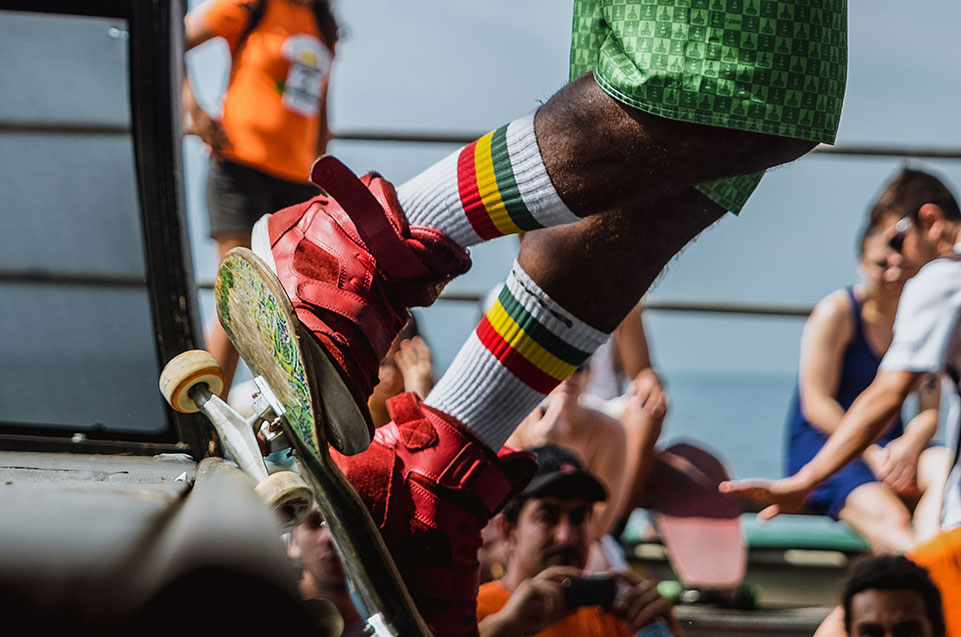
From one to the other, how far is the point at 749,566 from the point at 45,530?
2302 mm

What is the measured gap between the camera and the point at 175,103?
1.69 m

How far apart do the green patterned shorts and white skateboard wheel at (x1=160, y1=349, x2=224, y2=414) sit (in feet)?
1.47

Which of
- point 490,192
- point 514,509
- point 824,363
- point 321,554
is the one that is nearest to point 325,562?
point 321,554

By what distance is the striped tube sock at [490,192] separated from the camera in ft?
3.49

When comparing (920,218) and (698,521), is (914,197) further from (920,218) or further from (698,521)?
(698,521)

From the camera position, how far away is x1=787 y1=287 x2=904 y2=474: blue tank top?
246 cm

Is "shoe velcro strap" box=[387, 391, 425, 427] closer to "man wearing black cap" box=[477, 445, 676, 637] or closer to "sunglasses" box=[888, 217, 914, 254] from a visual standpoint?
"man wearing black cap" box=[477, 445, 676, 637]

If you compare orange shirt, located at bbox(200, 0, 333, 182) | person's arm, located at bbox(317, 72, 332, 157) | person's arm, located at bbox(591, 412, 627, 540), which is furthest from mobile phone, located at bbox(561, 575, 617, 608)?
person's arm, located at bbox(317, 72, 332, 157)

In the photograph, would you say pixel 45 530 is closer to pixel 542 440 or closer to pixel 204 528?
pixel 204 528

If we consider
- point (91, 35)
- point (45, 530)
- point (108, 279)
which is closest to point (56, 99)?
point (91, 35)

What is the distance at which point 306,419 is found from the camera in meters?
0.98

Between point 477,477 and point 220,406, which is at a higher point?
point 220,406

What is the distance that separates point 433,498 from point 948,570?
108 cm

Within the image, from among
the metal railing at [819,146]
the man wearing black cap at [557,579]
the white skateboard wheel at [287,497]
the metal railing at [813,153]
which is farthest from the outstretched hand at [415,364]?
the white skateboard wheel at [287,497]
